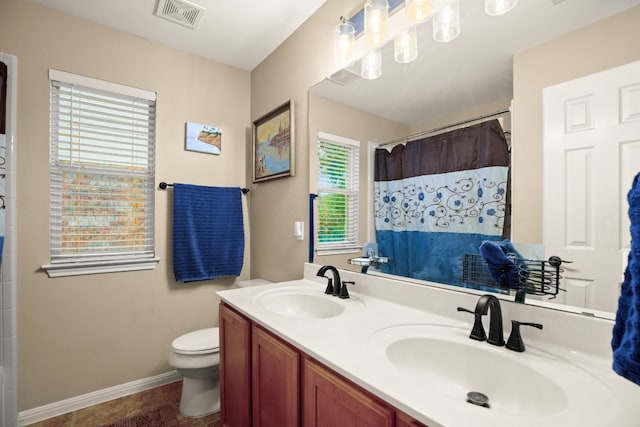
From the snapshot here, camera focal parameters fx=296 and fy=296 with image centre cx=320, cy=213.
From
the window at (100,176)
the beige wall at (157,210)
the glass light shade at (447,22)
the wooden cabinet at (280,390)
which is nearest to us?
the wooden cabinet at (280,390)

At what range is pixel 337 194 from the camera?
1713 mm

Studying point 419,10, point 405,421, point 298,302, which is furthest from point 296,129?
point 405,421

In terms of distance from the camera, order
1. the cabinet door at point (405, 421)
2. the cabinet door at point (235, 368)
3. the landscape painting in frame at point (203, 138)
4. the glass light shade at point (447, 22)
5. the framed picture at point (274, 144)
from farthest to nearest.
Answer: the landscape painting in frame at point (203, 138)
the framed picture at point (274, 144)
the cabinet door at point (235, 368)
the glass light shade at point (447, 22)
the cabinet door at point (405, 421)

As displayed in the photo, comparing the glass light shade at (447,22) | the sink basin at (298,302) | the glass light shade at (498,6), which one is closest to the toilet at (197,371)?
the sink basin at (298,302)

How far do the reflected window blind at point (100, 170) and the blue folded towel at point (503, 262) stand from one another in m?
2.14

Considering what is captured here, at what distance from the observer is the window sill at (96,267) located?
1.83 metres

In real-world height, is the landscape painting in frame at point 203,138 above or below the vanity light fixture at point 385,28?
below

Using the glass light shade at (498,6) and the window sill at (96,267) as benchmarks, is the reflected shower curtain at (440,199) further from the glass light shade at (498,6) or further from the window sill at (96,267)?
the window sill at (96,267)

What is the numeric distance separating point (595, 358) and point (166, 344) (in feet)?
7.94

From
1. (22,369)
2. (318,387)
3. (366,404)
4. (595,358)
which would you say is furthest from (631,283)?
(22,369)

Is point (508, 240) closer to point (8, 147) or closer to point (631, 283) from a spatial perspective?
point (631, 283)

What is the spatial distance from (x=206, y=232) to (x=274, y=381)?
146 centimetres

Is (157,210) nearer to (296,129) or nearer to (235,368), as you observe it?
(296,129)

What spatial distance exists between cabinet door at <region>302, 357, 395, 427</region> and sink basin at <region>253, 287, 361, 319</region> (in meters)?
0.52
